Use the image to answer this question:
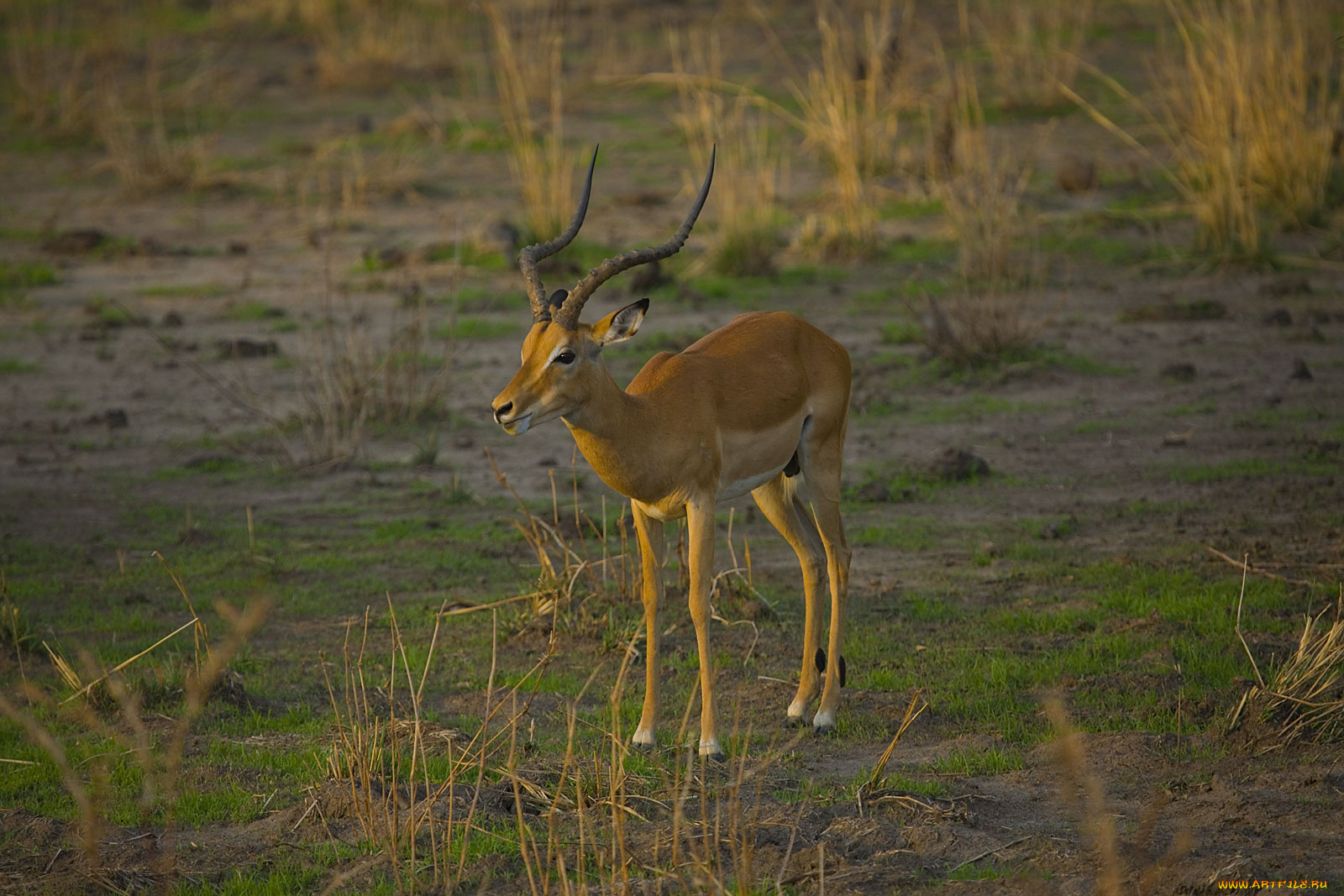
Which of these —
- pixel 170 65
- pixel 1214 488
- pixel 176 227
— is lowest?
pixel 1214 488

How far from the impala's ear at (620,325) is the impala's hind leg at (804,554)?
3.89 ft

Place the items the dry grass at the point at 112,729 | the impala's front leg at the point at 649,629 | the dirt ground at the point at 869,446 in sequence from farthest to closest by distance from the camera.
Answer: the impala's front leg at the point at 649,629 → the dry grass at the point at 112,729 → the dirt ground at the point at 869,446

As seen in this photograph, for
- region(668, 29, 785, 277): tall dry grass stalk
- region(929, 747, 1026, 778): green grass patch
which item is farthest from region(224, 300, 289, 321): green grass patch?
region(929, 747, 1026, 778): green grass patch

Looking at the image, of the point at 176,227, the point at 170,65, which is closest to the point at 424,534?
the point at 176,227

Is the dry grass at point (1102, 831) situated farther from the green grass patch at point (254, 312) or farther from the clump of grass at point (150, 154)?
the clump of grass at point (150, 154)

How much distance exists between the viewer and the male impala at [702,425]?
5363mm

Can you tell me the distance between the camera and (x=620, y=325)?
17.9ft

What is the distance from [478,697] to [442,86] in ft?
54.2

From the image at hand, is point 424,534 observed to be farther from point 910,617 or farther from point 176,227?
point 176,227

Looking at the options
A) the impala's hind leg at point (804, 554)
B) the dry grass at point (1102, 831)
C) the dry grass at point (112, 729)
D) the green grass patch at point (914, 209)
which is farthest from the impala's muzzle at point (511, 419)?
the green grass patch at point (914, 209)

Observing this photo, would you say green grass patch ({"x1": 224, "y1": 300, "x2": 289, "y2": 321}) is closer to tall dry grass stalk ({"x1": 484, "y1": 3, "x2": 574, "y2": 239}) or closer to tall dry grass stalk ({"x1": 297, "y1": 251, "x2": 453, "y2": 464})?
tall dry grass stalk ({"x1": 297, "y1": 251, "x2": 453, "y2": 464})

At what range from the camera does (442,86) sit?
21609 millimetres

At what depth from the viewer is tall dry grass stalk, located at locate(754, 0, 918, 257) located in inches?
579

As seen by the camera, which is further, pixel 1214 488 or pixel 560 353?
pixel 1214 488
